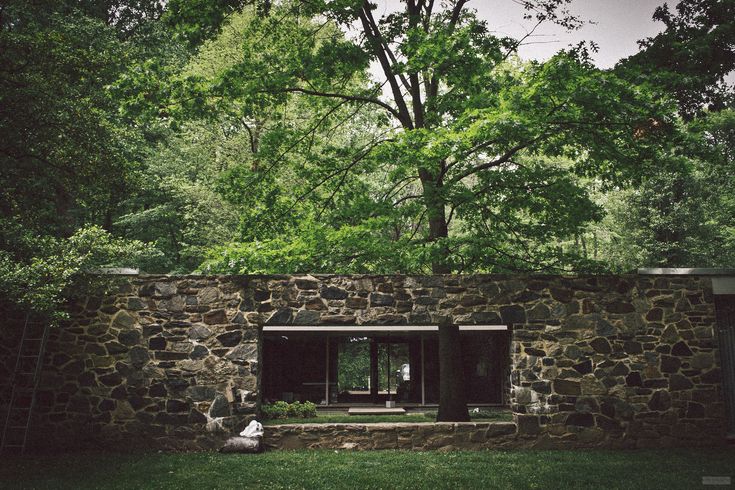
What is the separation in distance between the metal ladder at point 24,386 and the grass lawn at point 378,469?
576mm

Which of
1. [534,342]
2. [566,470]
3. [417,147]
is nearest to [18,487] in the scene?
[566,470]

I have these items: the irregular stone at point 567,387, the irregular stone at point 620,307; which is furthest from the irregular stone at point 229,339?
the irregular stone at point 620,307

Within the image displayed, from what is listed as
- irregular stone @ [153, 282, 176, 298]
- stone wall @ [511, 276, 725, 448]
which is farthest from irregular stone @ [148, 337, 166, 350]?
stone wall @ [511, 276, 725, 448]

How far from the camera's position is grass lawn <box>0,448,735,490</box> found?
278 inches

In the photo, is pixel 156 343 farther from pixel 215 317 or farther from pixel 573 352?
pixel 573 352

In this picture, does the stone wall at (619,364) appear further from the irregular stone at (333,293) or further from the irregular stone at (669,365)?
the irregular stone at (333,293)

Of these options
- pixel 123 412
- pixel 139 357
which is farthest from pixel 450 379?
pixel 123 412

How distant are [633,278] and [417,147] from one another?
15.7 feet

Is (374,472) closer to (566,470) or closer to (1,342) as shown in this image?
(566,470)

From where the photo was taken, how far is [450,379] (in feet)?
39.4

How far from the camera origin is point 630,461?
827cm

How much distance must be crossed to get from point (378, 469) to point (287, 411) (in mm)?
9206

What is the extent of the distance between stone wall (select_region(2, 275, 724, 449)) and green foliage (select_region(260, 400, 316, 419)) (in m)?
7.24

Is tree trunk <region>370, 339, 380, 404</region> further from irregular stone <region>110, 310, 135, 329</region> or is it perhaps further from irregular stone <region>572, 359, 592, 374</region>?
irregular stone <region>110, 310, 135, 329</region>
